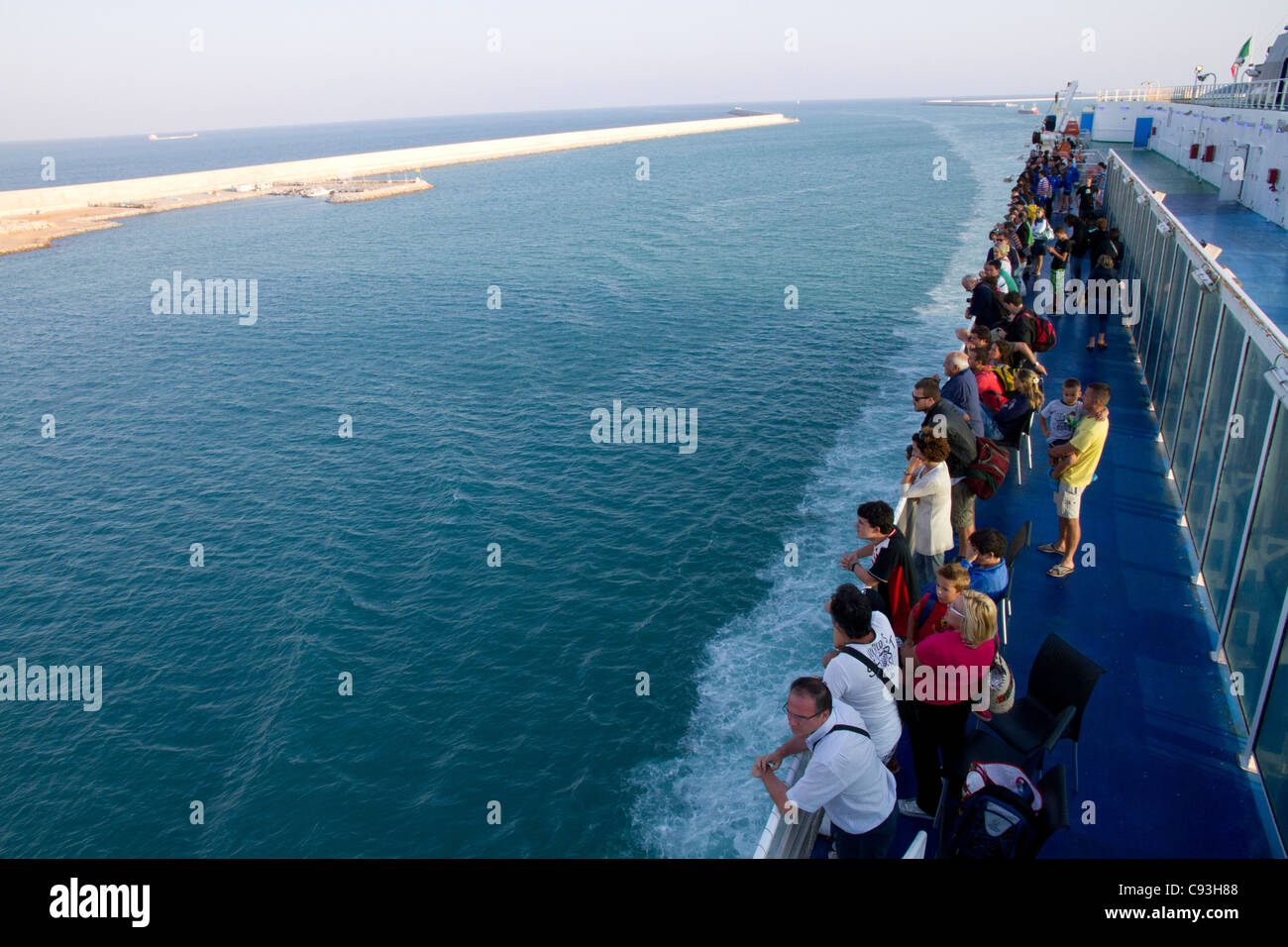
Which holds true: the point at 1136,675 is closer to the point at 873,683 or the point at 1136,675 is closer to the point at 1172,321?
the point at 873,683

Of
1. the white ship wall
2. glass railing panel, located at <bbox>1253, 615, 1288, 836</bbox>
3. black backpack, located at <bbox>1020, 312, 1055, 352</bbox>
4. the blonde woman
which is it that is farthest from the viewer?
the white ship wall

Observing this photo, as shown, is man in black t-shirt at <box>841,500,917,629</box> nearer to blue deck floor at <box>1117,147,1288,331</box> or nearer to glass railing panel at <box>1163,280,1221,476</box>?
glass railing panel at <box>1163,280,1221,476</box>

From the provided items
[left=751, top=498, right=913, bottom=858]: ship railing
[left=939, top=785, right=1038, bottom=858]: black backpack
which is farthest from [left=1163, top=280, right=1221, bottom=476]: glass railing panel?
[left=751, top=498, right=913, bottom=858]: ship railing

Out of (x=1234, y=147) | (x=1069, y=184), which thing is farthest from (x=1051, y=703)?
(x=1069, y=184)

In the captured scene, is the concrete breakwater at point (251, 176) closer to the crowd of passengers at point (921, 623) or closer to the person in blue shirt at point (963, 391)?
the person in blue shirt at point (963, 391)

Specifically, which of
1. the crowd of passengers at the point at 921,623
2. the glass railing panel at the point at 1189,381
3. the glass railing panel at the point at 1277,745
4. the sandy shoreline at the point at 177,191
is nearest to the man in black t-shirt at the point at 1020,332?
the crowd of passengers at the point at 921,623

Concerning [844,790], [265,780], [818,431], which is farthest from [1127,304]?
[265,780]
